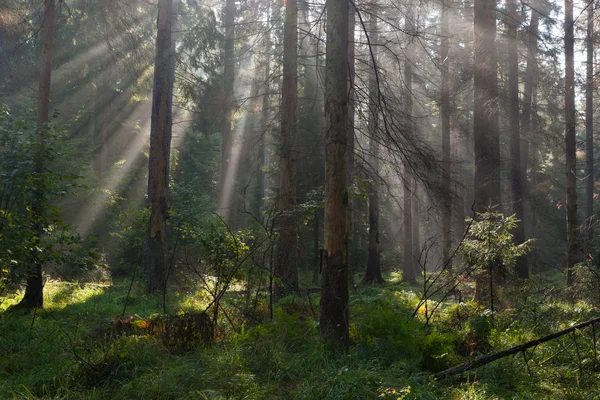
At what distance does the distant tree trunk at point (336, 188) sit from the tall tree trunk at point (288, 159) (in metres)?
4.37

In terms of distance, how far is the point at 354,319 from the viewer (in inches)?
283

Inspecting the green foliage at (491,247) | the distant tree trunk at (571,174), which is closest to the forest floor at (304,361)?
the green foliage at (491,247)

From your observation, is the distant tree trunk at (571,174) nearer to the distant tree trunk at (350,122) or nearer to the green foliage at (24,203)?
the distant tree trunk at (350,122)

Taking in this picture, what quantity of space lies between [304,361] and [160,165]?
27.6 ft

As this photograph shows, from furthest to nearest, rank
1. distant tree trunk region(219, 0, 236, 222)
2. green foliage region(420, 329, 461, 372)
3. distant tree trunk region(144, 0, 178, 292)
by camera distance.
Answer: distant tree trunk region(219, 0, 236, 222), distant tree trunk region(144, 0, 178, 292), green foliage region(420, 329, 461, 372)

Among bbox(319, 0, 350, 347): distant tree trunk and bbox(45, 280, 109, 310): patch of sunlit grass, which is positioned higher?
bbox(319, 0, 350, 347): distant tree trunk

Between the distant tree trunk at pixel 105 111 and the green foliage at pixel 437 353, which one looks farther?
the distant tree trunk at pixel 105 111

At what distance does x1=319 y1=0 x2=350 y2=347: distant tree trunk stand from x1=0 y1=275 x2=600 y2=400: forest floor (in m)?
0.43

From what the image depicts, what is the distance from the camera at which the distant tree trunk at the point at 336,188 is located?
584 centimetres

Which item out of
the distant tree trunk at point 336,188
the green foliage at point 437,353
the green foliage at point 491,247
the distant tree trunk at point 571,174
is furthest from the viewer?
the distant tree trunk at point 571,174

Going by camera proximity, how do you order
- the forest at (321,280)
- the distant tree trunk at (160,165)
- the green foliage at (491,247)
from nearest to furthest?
the forest at (321,280) < the green foliage at (491,247) < the distant tree trunk at (160,165)

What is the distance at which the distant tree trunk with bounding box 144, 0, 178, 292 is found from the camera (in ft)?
39.8

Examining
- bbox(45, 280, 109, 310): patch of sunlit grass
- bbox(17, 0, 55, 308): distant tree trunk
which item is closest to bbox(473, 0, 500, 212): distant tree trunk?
bbox(17, 0, 55, 308): distant tree trunk

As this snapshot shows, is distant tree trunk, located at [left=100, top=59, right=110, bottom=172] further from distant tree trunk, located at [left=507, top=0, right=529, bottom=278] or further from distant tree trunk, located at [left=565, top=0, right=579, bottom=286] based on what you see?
distant tree trunk, located at [left=565, top=0, right=579, bottom=286]
